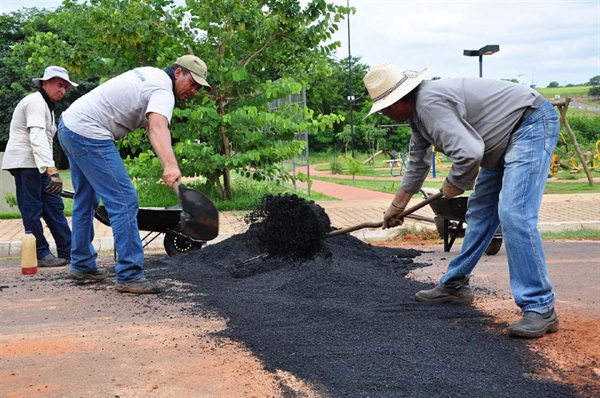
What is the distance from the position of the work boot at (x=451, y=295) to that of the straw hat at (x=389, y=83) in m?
1.58

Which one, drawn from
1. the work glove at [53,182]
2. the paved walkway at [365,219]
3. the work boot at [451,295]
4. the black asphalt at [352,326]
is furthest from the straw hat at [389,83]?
the paved walkway at [365,219]

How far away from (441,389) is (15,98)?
36.2m

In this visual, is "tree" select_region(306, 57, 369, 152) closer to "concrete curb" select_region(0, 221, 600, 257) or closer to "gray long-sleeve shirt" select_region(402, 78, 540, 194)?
"concrete curb" select_region(0, 221, 600, 257)

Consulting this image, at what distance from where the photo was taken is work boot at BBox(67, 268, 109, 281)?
6770 millimetres

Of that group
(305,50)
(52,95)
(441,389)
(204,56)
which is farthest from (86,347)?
(305,50)

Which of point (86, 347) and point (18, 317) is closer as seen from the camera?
point (86, 347)

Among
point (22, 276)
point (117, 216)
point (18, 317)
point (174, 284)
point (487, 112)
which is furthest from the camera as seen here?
point (22, 276)

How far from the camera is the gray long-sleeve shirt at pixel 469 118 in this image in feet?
14.2

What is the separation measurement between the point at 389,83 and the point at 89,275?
3.69 metres

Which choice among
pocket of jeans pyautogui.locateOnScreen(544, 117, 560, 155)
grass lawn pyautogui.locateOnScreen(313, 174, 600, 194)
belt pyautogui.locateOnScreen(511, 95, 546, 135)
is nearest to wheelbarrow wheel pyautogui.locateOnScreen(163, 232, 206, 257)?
belt pyautogui.locateOnScreen(511, 95, 546, 135)

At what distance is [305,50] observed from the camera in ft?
41.9

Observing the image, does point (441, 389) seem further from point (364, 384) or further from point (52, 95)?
point (52, 95)

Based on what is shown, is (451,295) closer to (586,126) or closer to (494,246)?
(494,246)

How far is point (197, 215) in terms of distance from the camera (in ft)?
18.9
